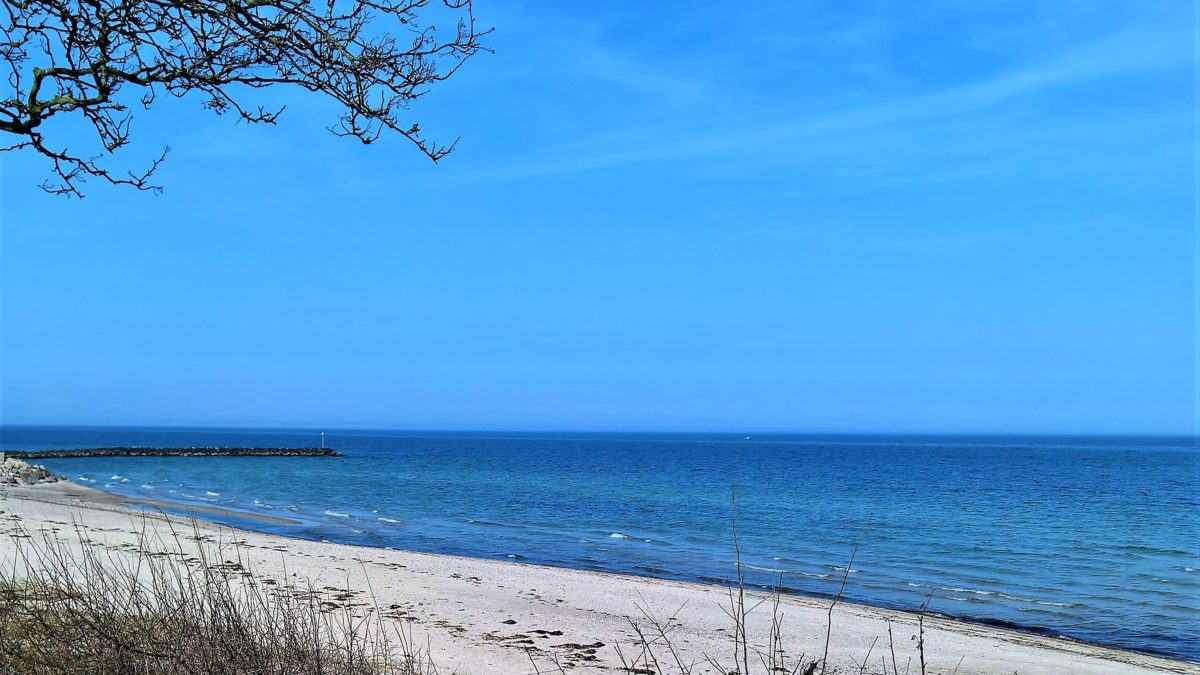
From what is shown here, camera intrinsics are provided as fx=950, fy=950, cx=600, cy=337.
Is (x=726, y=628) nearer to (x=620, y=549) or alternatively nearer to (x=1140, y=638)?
(x=1140, y=638)

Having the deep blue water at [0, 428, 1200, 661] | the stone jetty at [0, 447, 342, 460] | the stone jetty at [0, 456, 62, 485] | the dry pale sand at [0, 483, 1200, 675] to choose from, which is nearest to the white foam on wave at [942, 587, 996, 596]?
the deep blue water at [0, 428, 1200, 661]

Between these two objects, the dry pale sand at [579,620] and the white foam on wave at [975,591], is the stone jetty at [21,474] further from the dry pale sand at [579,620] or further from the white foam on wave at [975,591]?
the white foam on wave at [975,591]

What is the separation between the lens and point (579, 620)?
1409cm

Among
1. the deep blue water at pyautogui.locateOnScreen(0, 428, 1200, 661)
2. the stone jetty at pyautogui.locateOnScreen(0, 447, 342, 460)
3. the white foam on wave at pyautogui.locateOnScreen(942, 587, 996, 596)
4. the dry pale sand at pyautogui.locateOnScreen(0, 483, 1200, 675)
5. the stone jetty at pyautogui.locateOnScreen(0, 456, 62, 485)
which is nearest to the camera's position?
the dry pale sand at pyautogui.locateOnScreen(0, 483, 1200, 675)

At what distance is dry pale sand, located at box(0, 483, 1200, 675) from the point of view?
38.3 feet

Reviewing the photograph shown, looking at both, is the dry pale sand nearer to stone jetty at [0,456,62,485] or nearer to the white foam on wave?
the white foam on wave

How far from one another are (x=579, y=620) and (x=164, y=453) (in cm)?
9260

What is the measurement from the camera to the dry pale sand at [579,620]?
38.3ft

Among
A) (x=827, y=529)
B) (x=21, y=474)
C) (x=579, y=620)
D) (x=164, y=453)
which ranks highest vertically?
(x=21, y=474)

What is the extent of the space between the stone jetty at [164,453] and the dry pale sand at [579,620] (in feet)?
230

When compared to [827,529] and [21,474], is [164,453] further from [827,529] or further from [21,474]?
[827,529]

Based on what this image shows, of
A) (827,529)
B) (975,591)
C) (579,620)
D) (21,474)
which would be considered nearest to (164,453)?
(21,474)

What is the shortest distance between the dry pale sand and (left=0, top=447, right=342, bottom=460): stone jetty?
7009 centimetres

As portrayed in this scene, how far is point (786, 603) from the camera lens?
1734cm
